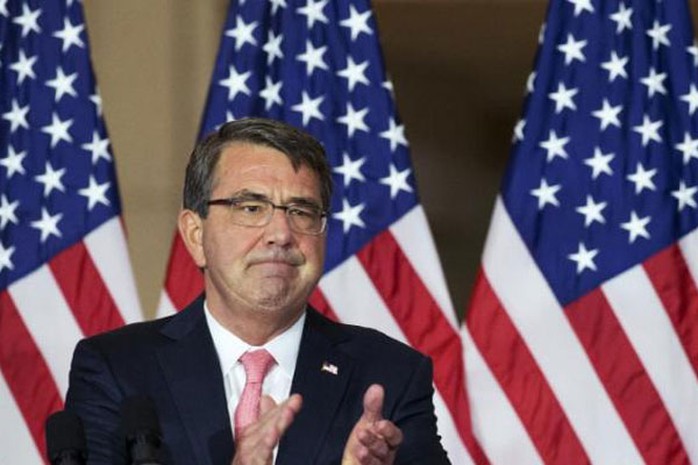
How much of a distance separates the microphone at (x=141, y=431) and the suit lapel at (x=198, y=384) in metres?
0.51

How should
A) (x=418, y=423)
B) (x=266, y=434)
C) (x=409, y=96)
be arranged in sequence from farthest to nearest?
(x=409, y=96) → (x=418, y=423) → (x=266, y=434)

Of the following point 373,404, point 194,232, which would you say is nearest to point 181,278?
point 194,232

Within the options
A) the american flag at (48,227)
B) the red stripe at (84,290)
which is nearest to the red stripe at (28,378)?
the american flag at (48,227)

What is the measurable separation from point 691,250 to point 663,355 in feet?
1.12

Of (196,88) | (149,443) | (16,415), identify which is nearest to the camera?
(149,443)

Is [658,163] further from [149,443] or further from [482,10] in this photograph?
[149,443]

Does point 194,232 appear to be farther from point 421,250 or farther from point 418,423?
point 421,250

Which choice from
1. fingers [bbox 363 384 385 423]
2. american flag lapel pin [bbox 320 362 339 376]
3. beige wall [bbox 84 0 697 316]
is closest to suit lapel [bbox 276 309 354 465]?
american flag lapel pin [bbox 320 362 339 376]

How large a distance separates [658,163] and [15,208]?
6.68 ft

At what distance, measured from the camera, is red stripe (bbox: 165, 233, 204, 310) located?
4715mm

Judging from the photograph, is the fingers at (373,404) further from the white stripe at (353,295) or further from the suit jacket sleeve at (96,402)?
the white stripe at (353,295)

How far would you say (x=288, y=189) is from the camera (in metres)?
2.88

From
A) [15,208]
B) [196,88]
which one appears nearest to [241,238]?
[15,208]

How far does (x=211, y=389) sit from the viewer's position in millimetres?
2881
